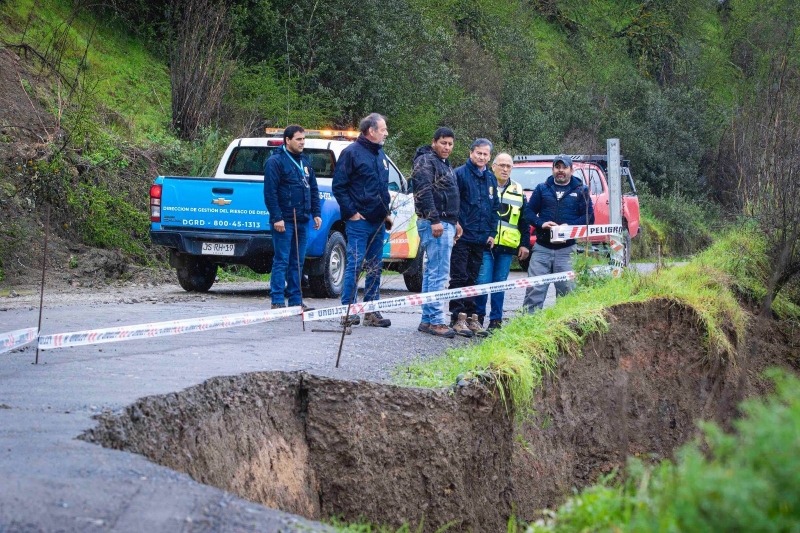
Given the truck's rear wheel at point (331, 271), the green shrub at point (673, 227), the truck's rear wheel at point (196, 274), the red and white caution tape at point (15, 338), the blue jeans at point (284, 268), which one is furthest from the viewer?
the green shrub at point (673, 227)

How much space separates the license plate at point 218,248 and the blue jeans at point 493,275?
363 centimetres

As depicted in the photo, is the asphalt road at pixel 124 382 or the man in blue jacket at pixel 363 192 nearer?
the asphalt road at pixel 124 382

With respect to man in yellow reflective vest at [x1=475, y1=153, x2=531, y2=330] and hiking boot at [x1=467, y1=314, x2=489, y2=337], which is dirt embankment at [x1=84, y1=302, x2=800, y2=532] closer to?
hiking boot at [x1=467, y1=314, x2=489, y2=337]

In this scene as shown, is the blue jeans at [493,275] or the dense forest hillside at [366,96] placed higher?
the dense forest hillside at [366,96]

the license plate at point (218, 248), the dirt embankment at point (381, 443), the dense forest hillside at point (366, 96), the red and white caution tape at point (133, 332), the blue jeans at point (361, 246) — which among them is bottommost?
the dirt embankment at point (381, 443)

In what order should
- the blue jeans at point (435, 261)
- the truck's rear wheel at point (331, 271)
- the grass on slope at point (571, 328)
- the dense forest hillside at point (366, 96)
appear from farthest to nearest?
1. the dense forest hillside at point (366, 96)
2. the truck's rear wheel at point (331, 271)
3. the blue jeans at point (435, 261)
4. the grass on slope at point (571, 328)

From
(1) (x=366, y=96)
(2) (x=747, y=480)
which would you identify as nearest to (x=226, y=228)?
(2) (x=747, y=480)

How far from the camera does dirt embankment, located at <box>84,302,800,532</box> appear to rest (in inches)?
208

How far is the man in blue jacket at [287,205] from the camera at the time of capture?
994cm

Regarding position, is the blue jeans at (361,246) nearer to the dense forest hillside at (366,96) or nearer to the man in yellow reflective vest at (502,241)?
the man in yellow reflective vest at (502,241)

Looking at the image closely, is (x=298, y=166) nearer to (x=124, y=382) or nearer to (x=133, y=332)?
(x=133, y=332)

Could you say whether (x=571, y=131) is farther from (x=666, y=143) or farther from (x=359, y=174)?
(x=359, y=174)

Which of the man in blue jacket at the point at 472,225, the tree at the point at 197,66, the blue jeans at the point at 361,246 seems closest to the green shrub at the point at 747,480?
the blue jeans at the point at 361,246

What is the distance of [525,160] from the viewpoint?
60.6ft
